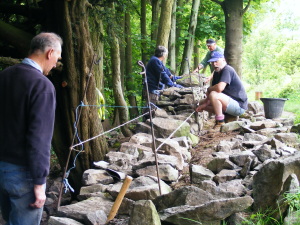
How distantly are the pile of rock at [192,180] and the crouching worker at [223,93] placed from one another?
1.15 feet

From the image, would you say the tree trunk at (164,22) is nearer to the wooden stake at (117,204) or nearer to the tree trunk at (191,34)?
the tree trunk at (191,34)

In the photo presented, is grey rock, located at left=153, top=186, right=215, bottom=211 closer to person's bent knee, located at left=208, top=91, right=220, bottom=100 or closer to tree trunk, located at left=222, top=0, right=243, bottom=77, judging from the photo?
person's bent knee, located at left=208, top=91, right=220, bottom=100

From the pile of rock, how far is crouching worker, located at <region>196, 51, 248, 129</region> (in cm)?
35

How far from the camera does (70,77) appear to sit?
5719 millimetres

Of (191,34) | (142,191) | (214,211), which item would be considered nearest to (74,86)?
(142,191)

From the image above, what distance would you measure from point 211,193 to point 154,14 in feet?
40.3

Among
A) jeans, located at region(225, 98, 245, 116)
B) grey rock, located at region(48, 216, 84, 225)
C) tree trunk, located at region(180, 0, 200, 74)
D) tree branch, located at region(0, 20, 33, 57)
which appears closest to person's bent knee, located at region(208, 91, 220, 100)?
jeans, located at region(225, 98, 245, 116)

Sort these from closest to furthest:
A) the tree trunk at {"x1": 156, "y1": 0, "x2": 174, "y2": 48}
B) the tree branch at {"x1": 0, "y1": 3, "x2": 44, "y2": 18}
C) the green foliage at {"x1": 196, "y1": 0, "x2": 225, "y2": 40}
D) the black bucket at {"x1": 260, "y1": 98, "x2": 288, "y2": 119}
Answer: the tree branch at {"x1": 0, "y1": 3, "x2": 44, "y2": 18} → the black bucket at {"x1": 260, "y1": 98, "x2": 288, "y2": 119} → the tree trunk at {"x1": 156, "y1": 0, "x2": 174, "y2": 48} → the green foliage at {"x1": 196, "y1": 0, "x2": 225, "y2": 40}

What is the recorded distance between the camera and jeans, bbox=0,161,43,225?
276cm

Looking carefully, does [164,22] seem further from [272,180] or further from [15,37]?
[272,180]

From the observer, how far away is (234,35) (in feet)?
36.3

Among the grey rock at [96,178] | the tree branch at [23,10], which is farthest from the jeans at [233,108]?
the tree branch at [23,10]

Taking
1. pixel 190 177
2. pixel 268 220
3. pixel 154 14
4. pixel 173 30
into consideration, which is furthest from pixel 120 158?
pixel 154 14

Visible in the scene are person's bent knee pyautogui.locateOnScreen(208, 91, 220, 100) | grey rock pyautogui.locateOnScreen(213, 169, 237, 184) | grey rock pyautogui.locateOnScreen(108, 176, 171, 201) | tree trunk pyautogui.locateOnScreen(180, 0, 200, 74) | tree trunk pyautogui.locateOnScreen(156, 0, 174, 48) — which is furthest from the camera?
tree trunk pyautogui.locateOnScreen(180, 0, 200, 74)
